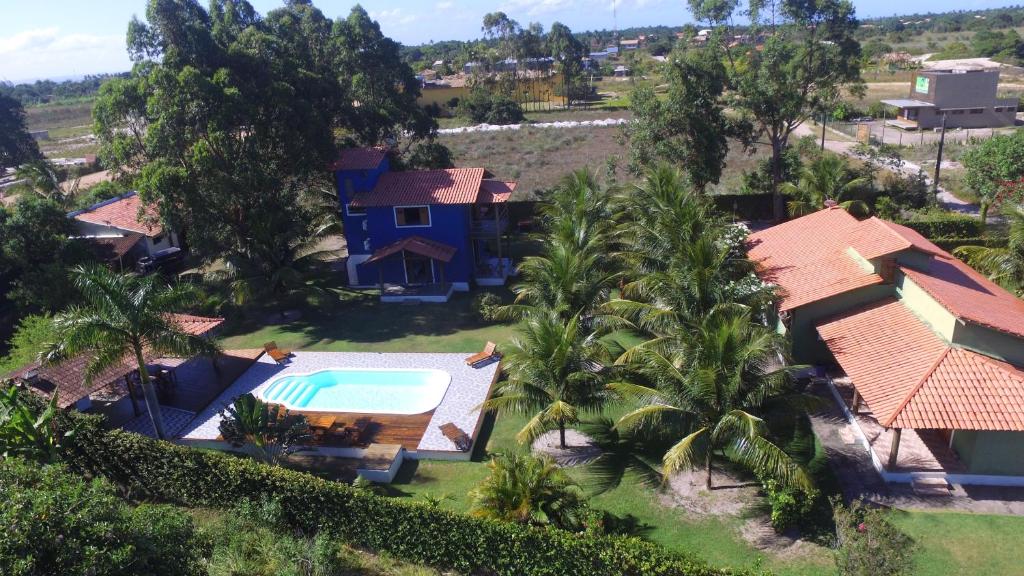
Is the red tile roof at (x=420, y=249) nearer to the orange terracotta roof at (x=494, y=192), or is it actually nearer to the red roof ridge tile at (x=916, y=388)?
the orange terracotta roof at (x=494, y=192)

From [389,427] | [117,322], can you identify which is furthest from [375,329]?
[117,322]

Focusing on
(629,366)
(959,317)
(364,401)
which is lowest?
(364,401)

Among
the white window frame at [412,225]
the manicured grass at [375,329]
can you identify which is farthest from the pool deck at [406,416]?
the white window frame at [412,225]

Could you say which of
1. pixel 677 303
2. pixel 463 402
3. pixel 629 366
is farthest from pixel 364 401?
pixel 677 303

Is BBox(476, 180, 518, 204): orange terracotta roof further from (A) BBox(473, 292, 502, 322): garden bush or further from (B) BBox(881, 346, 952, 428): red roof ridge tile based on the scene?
→ (B) BBox(881, 346, 952, 428): red roof ridge tile

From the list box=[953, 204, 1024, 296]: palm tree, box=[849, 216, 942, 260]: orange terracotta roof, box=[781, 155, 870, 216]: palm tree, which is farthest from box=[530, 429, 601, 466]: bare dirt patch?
box=[781, 155, 870, 216]: palm tree

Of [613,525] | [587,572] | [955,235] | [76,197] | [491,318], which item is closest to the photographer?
[587,572]

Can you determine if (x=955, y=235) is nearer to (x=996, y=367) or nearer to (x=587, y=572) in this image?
(x=996, y=367)
